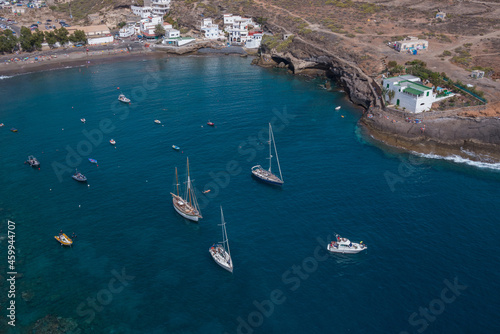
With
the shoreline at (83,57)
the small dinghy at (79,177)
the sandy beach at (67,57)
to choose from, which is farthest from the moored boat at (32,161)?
the sandy beach at (67,57)

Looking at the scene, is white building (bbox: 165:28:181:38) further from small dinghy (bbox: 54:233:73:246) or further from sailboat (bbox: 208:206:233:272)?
sailboat (bbox: 208:206:233:272)

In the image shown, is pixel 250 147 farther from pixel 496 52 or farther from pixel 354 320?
pixel 496 52

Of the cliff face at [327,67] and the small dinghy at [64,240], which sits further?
the cliff face at [327,67]

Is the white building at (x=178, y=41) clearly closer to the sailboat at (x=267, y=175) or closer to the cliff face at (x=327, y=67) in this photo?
the cliff face at (x=327, y=67)

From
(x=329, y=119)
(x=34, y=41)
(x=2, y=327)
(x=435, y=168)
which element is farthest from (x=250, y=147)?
(x=34, y=41)

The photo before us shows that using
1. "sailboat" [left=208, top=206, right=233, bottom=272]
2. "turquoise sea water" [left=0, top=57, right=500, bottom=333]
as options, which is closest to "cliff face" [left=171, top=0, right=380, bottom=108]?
"turquoise sea water" [left=0, top=57, right=500, bottom=333]

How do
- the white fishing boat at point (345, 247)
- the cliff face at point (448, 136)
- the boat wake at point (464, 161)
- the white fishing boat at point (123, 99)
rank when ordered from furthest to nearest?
the white fishing boat at point (123, 99) < the cliff face at point (448, 136) < the boat wake at point (464, 161) < the white fishing boat at point (345, 247)
